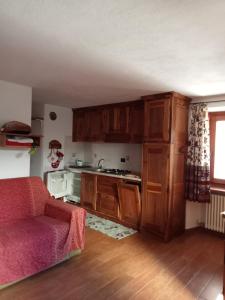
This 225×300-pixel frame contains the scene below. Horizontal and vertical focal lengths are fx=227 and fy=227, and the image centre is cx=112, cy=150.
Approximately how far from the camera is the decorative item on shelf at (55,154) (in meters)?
4.90

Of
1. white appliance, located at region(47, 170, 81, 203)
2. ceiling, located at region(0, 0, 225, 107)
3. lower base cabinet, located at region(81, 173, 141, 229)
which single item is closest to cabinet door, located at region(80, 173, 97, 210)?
lower base cabinet, located at region(81, 173, 141, 229)

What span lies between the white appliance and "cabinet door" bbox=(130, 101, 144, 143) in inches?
64.8

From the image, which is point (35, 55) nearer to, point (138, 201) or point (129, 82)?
point (129, 82)

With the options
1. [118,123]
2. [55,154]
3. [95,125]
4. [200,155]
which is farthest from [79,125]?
[200,155]

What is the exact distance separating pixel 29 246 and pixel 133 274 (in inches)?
45.7

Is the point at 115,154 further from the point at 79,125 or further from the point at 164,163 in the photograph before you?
the point at 164,163

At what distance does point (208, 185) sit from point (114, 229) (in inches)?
65.6

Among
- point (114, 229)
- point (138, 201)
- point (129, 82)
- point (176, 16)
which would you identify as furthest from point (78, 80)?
point (114, 229)

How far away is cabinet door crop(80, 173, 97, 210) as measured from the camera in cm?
452

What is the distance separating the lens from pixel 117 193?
162 inches

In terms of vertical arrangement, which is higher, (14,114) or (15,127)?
(14,114)

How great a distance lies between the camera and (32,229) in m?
2.52

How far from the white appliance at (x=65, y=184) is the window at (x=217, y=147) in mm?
2720

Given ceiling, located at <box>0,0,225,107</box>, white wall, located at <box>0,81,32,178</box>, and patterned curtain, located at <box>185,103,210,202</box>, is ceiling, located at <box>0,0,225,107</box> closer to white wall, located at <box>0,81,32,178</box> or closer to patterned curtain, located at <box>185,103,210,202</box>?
white wall, located at <box>0,81,32,178</box>
